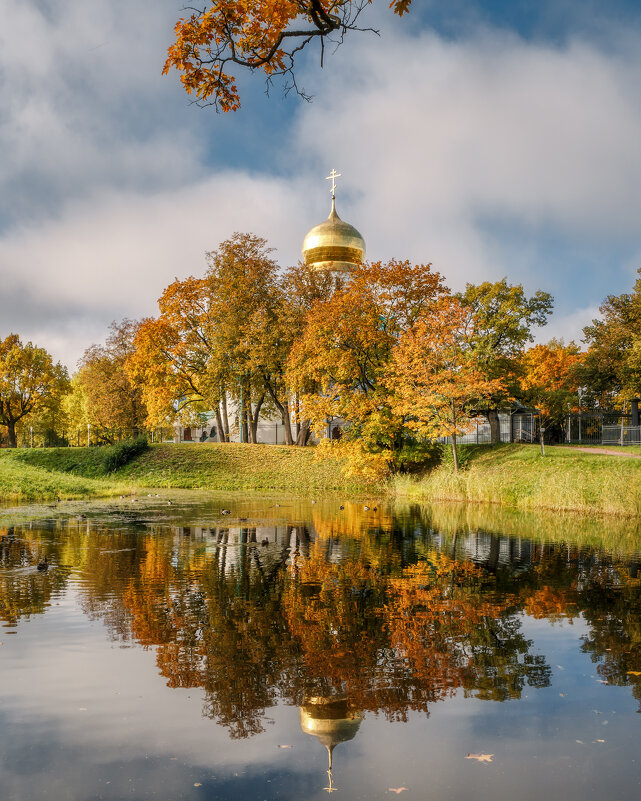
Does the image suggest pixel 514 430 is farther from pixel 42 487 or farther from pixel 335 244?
pixel 42 487

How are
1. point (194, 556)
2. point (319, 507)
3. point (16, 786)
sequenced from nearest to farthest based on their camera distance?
point (16, 786)
point (194, 556)
point (319, 507)

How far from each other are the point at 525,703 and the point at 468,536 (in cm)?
1125

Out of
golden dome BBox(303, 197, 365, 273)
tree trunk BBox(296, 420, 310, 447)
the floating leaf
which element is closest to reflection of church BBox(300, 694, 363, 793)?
the floating leaf

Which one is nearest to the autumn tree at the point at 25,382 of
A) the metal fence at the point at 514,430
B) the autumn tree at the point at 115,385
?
the autumn tree at the point at 115,385

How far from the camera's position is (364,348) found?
1313 inches

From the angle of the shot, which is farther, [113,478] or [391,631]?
[113,478]

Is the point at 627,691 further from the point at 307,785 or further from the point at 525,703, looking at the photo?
the point at 307,785

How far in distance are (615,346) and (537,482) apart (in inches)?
871

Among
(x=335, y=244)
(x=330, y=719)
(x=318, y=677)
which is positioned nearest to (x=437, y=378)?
(x=318, y=677)

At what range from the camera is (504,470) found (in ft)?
100

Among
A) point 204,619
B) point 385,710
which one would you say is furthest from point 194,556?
point 385,710

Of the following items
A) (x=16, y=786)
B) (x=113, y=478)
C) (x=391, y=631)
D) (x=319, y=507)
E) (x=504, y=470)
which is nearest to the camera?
(x=16, y=786)

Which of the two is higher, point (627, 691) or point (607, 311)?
point (607, 311)

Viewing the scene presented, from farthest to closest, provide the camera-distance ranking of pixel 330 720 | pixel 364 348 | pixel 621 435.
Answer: pixel 621 435 < pixel 364 348 < pixel 330 720
